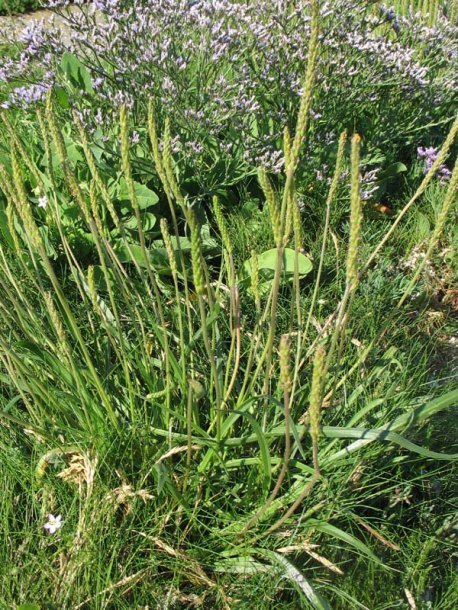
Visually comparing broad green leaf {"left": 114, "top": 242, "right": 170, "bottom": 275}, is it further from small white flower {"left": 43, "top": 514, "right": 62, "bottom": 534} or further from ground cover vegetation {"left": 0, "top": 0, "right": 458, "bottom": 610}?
small white flower {"left": 43, "top": 514, "right": 62, "bottom": 534}

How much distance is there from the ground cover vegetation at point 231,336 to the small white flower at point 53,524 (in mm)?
25

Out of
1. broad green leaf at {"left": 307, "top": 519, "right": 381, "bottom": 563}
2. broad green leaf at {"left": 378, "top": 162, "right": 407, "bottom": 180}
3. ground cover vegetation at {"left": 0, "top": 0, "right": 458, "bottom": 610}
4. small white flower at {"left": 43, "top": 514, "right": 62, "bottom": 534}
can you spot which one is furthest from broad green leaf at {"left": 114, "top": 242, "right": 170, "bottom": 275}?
broad green leaf at {"left": 378, "top": 162, "right": 407, "bottom": 180}

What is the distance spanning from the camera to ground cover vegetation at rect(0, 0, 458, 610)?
144 cm

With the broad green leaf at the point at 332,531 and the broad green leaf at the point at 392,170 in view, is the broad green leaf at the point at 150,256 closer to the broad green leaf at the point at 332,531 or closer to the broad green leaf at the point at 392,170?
the broad green leaf at the point at 332,531

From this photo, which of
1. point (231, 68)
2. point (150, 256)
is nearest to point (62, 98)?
point (231, 68)

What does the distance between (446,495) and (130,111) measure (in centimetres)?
182

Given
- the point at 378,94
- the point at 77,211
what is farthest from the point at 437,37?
the point at 77,211

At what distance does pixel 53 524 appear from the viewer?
1539 mm

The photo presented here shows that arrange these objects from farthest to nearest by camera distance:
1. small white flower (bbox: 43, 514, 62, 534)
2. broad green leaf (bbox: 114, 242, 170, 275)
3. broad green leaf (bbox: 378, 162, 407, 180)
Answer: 1. broad green leaf (bbox: 378, 162, 407, 180)
2. broad green leaf (bbox: 114, 242, 170, 275)
3. small white flower (bbox: 43, 514, 62, 534)

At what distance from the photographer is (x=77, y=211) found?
2404mm

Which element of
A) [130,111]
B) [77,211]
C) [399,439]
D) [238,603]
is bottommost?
[238,603]

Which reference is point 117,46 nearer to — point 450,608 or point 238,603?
point 238,603

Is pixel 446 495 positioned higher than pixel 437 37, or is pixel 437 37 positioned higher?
pixel 437 37

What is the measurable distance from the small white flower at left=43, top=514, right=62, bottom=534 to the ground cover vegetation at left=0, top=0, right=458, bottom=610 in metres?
0.03
